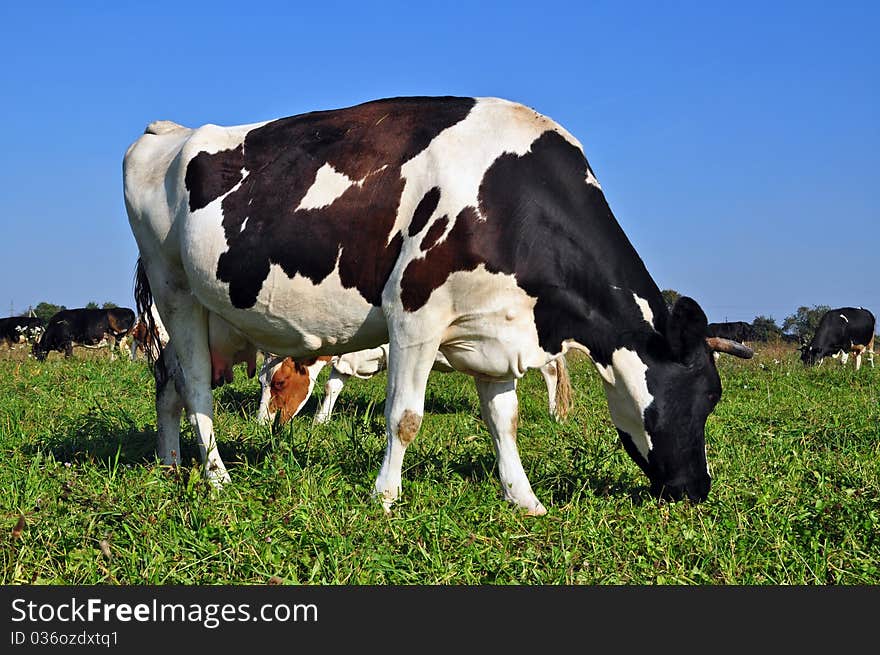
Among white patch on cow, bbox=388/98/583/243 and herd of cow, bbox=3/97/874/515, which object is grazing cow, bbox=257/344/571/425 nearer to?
herd of cow, bbox=3/97/874/515

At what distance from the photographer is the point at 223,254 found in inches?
244

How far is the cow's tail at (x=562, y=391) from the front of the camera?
10023 millimetres

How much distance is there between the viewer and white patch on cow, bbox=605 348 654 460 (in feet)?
19.2

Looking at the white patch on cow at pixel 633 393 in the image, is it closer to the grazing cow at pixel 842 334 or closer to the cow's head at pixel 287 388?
the cow's head at pixel 287 388

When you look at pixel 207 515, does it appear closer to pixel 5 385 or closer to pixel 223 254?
pixel 223 254

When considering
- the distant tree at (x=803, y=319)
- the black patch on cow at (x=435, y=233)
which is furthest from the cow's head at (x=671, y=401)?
the distant tree at (x=803, y=319)

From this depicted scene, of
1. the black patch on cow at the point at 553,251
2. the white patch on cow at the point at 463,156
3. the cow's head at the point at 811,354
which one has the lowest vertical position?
the black patch on cow at the point at 553,251

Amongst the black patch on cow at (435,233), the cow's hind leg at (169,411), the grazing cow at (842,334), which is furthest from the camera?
the grazing cow at (842,334)

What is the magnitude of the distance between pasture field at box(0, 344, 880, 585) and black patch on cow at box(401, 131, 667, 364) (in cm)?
108

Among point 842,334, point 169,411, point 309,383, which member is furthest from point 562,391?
point 842,334

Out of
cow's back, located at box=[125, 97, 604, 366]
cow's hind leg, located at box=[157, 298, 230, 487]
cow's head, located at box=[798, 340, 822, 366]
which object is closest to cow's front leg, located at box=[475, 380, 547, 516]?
cow's back, located at box=[125, 97, 604, 366]

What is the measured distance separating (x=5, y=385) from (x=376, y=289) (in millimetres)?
7598

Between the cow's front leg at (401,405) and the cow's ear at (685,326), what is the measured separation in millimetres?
1422

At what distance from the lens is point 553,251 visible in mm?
5699
